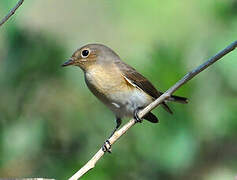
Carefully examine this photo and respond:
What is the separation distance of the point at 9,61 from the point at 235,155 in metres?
2.00

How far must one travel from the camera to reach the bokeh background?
4.61 meters

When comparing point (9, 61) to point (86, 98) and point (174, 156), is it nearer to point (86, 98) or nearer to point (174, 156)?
point (86, 98)

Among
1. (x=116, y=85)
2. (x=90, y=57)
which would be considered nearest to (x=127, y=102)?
(x=116, y=85)

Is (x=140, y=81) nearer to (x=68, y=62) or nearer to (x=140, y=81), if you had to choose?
(x=140, y=81)

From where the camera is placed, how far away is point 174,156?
14.9 feet

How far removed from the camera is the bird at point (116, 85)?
464cm

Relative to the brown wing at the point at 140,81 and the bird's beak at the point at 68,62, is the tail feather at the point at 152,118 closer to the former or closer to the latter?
the brown wing at the point at 140,81

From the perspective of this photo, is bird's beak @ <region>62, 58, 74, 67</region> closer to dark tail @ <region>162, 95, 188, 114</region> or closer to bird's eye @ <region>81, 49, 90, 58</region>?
bird's eye @ <region>81, 49, 90, 58</region>

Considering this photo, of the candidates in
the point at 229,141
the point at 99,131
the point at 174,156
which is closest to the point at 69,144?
the point at 99,131

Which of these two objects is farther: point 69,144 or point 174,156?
point 69,144

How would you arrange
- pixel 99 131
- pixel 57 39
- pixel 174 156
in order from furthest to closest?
pixel 57 39 → pixel 99 131 → pixel 174 156

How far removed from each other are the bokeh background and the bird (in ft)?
0.33

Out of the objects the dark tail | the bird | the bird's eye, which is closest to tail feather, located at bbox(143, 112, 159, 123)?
the bird

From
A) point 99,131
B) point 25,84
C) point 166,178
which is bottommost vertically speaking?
point 166,178
